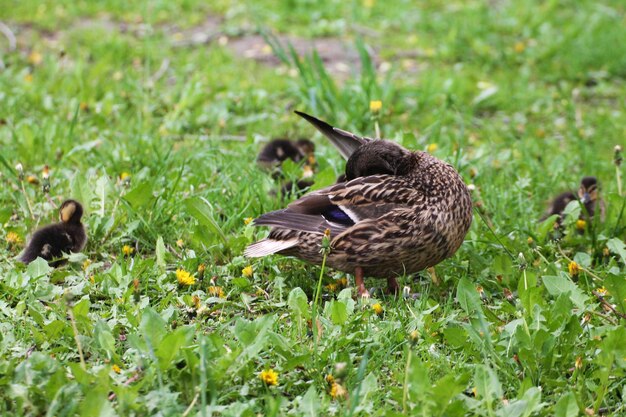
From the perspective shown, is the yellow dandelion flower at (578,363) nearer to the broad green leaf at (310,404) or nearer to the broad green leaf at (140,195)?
the broad green leaf at (310,404)

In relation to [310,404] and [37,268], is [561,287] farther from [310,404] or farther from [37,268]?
[37,268]

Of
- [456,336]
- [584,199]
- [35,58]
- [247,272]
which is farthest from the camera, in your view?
[35,58]

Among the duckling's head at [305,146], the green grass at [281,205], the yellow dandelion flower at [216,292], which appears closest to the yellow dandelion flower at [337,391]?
the green grass at [281,205]

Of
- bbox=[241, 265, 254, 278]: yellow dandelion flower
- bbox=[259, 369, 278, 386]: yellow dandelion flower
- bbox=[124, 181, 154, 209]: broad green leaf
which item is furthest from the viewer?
bbox=[124, 181, 154, 209]: broad green leaf

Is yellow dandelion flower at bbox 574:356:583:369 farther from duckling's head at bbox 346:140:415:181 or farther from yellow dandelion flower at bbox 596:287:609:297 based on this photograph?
duckling's head at bbox 346:140:415:181

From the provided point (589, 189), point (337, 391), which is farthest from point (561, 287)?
point (589, 189)

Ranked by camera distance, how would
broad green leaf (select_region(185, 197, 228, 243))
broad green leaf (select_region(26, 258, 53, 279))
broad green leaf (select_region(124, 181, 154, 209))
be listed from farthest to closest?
broad green leaf (select_region(124, 181, 154, 209))
broad green leaf (select_region(185, 197, 228, 243))
broad green leaf (select_region(26, 258, 53, 279))

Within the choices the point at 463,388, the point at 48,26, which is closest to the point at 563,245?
the point at 463,388

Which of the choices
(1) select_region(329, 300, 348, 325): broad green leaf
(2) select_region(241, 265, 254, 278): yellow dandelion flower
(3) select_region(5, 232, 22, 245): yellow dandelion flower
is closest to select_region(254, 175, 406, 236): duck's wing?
(2) select_region(241, 265, 254, 278): yellow dandelion flower

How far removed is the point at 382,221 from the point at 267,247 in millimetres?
625

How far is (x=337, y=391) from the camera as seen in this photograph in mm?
3738

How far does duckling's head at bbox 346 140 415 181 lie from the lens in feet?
16.9

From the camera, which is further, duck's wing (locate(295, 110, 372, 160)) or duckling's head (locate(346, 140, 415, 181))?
duck's wing (locate(295, 110, 372, 160))

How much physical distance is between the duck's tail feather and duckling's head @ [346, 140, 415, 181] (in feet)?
1.96
